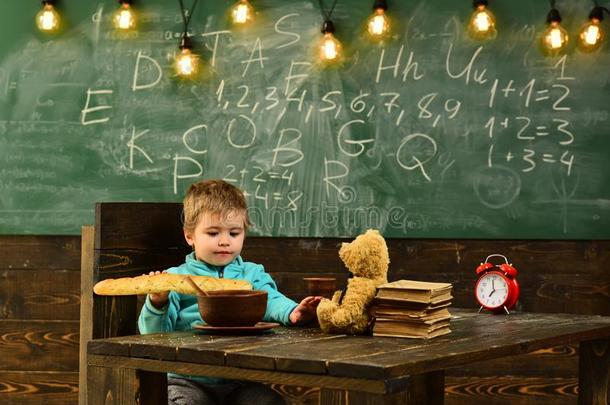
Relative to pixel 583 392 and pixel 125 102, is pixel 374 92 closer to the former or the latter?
pixel 125 102

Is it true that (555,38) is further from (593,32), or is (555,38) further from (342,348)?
(342,348)

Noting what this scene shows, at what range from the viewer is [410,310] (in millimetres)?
2500

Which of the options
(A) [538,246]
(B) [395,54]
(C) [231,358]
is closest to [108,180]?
(B) [395,54]

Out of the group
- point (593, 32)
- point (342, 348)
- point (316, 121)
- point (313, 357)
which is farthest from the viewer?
point (316, 121)

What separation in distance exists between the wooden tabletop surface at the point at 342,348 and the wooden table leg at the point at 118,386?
0.15 feet

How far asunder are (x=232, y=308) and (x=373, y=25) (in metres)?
2.57

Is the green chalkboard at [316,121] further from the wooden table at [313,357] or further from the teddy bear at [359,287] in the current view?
the teddy bear at [359,287]

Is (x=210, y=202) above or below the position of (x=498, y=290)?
above

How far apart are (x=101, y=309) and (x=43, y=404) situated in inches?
96.4

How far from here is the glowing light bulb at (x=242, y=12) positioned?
490 cm

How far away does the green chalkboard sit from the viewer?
470 centimetres

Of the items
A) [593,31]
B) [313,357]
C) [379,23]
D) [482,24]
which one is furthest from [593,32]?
[313,357]

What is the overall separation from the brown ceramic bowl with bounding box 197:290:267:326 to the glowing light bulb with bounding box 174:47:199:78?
2547 mm

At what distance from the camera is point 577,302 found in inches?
185
